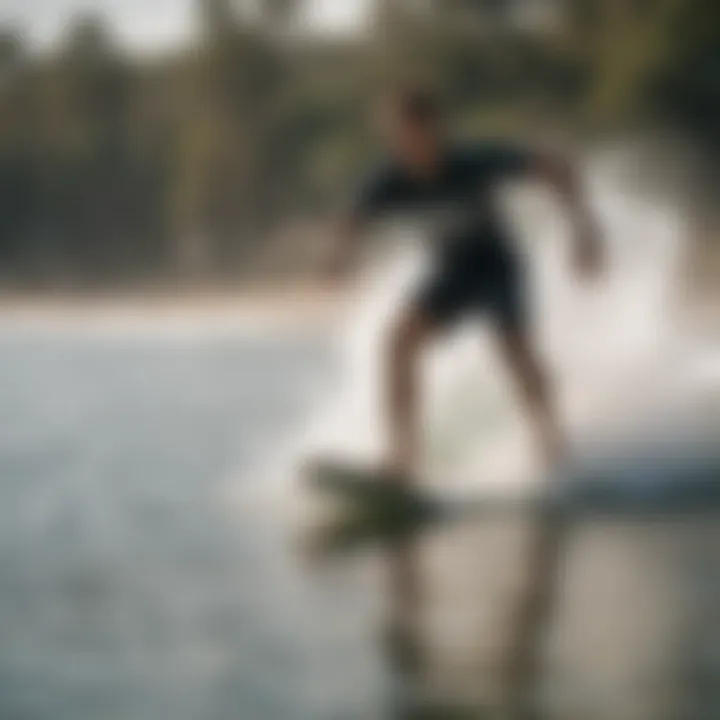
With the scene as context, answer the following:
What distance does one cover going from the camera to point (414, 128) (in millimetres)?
1738

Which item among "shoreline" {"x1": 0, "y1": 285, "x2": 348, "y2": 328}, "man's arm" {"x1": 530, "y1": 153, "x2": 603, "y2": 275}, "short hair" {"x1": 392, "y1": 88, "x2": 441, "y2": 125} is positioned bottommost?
"shoreline" {"x1": 0, "y1": 285, "x2": 348, "y2": 328}

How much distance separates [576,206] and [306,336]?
0.94 ft

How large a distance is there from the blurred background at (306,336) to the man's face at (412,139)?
23 mm

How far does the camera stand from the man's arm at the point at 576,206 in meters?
1.72

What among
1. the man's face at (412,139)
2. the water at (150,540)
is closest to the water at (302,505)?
the water at (150,540)

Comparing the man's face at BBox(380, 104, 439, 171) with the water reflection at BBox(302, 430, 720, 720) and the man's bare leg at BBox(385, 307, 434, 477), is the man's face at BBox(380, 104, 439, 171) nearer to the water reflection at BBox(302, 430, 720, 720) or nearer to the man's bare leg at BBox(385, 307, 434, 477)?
the man's bare leg at BBox(385, 307, 434, 477)

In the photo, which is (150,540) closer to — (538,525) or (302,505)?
(302,505)

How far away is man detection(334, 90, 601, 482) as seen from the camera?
5.67 ft

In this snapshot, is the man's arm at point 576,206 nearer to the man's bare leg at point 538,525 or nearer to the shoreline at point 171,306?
the man's bare leg at point 538,525

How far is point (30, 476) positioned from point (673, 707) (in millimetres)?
649

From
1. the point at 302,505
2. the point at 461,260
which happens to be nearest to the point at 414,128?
the point at 461,260

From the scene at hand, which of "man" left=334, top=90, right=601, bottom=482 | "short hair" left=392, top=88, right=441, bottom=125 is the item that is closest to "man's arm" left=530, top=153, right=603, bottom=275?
"man" left=334, top=90, right=601, bottom=482

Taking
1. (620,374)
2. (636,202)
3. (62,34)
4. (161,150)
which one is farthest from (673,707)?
(62,34)

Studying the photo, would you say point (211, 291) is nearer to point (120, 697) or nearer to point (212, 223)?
point (212, 223)
